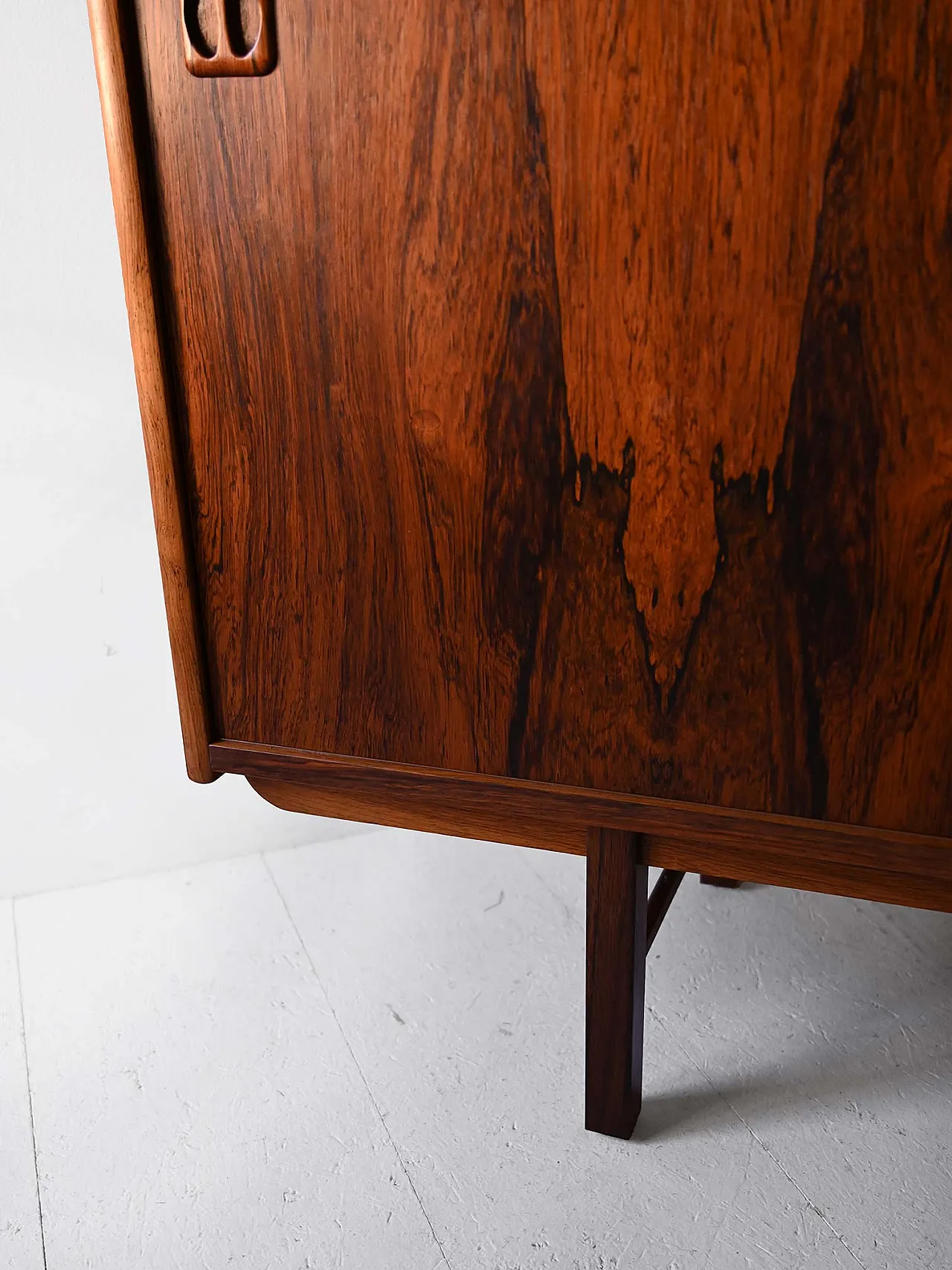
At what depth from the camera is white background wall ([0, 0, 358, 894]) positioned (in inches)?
47.3

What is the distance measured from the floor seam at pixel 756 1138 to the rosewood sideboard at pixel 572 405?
0.64ft

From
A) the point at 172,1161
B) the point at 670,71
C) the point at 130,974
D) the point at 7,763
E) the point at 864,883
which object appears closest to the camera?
the point at 670,71

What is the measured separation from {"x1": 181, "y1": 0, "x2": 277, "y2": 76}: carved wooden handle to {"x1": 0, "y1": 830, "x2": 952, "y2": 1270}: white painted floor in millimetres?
852

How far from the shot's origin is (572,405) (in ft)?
2.48

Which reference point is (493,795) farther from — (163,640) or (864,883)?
(163,640)

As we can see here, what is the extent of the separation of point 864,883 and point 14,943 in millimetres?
970

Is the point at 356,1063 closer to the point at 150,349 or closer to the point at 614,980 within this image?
the point at 614,980

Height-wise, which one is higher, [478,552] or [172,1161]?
[478,552]

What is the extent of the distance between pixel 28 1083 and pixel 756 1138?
676 millimetres

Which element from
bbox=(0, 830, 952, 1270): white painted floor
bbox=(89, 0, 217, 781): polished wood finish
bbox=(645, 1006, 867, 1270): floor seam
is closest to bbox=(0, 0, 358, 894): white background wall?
bbox=(0, 830, 952, 1270): white painted floor

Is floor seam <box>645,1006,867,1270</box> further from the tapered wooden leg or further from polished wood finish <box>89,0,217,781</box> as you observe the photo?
polished wood finish <box>89,0,217,781</box>

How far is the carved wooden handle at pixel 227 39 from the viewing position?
2.40 ft

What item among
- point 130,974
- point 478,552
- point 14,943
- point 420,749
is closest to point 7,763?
point 14,943

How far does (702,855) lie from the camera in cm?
86
